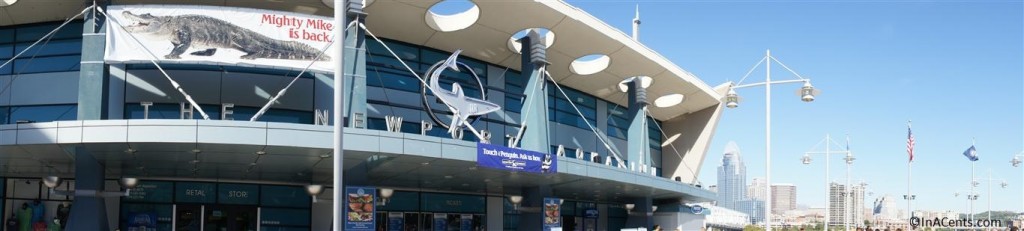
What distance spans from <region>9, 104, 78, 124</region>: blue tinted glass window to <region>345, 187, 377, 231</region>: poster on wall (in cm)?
989

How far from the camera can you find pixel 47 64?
1136 inches

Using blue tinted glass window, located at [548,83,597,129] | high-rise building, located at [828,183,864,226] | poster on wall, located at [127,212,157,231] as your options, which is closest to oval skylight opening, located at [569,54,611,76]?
blue tinted glass window, located at [548,83,597,129]

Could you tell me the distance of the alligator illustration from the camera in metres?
24.6

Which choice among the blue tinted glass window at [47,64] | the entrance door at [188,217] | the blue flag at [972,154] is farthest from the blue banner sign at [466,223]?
the blue flag at [972,154]

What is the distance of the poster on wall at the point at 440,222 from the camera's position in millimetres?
36125

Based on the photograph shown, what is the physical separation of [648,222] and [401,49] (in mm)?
16250

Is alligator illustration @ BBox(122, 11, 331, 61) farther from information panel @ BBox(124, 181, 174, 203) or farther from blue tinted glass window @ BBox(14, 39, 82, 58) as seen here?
information panel @ BBox(124, 181, 174, 203)

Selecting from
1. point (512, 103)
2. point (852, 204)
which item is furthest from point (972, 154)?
point (852, 204)

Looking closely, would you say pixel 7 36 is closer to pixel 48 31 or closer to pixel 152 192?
pixel 48 31

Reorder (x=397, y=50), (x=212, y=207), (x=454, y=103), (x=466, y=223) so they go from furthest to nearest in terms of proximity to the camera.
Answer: (x=466, y=223) < (x=397, y=50) < (x=212, y=207) < (x=454, y=103)

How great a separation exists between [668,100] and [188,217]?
25374 millimetres

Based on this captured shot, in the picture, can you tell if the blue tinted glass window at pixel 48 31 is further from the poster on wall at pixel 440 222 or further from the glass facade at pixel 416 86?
the poster on wall at pixel 440 222

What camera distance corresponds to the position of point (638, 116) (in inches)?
1594

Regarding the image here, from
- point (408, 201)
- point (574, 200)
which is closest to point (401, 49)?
point (408, 201)
